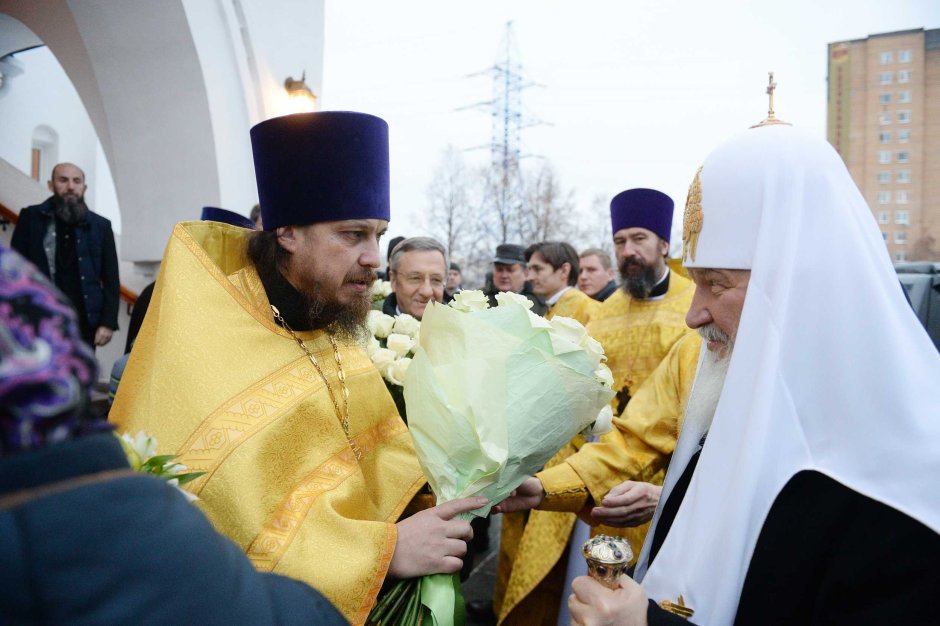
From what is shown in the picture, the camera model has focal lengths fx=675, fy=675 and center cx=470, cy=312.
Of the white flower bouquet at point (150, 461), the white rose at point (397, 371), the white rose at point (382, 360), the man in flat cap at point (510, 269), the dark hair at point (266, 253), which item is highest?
the man in flat cap at point (510, 269)

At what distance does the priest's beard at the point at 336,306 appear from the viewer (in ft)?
7.62

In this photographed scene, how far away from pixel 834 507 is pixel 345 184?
5.89ft

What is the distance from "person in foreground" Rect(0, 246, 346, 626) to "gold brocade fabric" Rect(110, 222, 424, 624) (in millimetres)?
983

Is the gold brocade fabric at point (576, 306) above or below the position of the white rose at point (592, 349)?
above

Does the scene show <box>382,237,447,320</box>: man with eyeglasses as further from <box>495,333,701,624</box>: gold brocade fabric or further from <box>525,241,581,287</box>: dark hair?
<box>525,241,581,287</box>: dark hair

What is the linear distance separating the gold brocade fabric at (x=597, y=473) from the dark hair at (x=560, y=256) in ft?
10.6

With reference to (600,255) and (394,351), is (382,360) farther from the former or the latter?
(600,255)

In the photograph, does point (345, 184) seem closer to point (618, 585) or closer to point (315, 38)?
point (618, 585)

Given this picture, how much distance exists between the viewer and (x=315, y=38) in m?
9.81

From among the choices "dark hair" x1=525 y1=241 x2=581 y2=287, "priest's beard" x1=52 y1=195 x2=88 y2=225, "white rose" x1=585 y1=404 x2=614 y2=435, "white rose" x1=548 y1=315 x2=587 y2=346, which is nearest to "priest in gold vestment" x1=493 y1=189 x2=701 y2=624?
"white rose" x1=585 y1=404 x2=614 y2=435

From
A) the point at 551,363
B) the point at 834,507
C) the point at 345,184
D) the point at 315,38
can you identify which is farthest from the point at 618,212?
the point at 315,38

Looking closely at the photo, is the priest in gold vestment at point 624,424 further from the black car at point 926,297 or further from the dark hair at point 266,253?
the black car at point 926,297

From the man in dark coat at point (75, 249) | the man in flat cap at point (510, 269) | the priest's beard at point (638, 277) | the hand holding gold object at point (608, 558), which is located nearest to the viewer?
the hand holding gold object at point (608, 558)

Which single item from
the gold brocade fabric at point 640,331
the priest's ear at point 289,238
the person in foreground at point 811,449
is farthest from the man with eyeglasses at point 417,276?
the person in foreground at point 811,449
